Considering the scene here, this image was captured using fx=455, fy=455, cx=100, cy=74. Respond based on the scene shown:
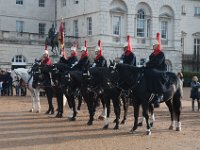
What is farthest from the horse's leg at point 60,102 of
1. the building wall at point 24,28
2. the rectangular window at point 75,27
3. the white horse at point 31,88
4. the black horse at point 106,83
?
the rectangular window at point 75,27

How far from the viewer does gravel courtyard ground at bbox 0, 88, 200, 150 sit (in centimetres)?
1249

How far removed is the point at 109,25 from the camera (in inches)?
1932

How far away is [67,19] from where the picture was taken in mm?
54594

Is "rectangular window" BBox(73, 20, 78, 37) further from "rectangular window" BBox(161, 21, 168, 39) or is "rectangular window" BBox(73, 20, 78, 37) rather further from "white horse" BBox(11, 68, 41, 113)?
"white horse" BBox(11, 68, 41, 113)

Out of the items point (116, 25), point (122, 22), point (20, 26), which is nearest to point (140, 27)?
point (122, 22)

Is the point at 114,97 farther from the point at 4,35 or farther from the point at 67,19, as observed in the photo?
the point at 67,19

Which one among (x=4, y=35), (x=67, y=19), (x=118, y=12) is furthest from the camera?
(x=67, y=19)

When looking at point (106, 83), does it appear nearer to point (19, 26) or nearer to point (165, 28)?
point (165, 28)

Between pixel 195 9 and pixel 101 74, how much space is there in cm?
5381

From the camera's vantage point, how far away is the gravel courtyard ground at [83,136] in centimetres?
1249

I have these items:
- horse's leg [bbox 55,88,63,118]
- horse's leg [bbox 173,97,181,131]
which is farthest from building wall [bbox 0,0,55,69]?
horse's leg [bbox 173,97,181,131]

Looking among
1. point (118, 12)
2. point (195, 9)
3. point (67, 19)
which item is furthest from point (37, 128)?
point (195, 9)

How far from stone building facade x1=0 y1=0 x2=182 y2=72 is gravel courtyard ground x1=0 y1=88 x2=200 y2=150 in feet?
94.7

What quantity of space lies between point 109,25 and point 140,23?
14.6 ft
